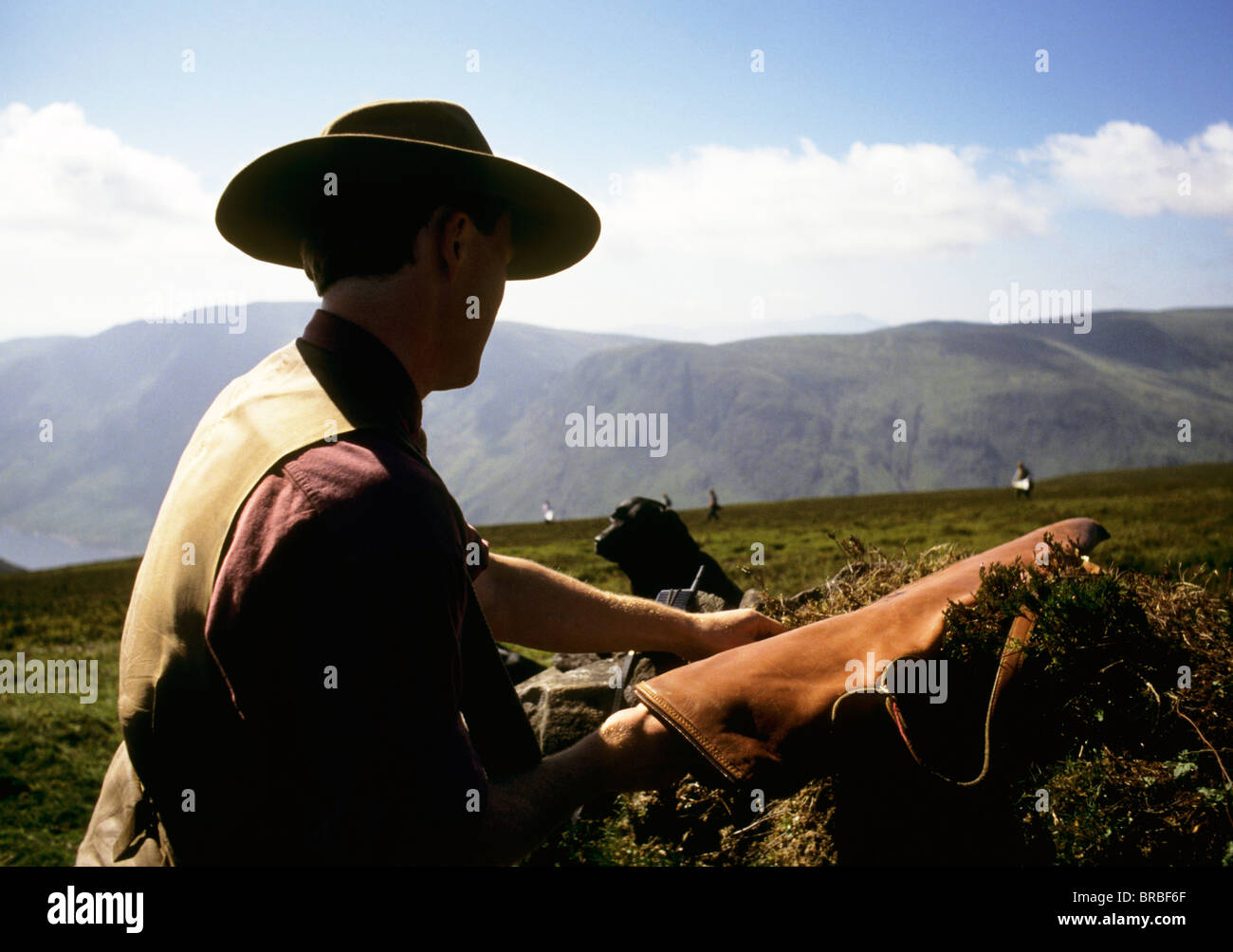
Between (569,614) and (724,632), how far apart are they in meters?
0.62

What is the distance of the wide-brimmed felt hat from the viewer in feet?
7.43

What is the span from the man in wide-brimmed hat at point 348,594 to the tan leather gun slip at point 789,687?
0.37 feet

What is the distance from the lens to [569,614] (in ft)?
10.6

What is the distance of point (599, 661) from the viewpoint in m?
6.49

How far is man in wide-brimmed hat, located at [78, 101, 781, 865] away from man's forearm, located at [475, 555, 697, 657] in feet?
2.42

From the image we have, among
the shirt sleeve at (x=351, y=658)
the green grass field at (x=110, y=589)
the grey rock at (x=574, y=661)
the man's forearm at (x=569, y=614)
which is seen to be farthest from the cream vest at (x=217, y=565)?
the grey rock at (x=574, y=661)

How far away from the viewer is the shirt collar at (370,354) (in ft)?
7.09

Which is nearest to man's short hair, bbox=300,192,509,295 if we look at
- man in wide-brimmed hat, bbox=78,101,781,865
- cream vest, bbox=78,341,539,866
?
man in wide-brimmed hat, bbox=78,101,781,865

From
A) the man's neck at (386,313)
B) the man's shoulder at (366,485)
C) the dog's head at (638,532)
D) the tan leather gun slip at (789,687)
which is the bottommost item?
the tan leather gun slip at (789,687)

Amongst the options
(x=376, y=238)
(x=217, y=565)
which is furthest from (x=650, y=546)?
(x=217, y=565)

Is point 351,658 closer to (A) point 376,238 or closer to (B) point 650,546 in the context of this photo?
(A) point 376,238

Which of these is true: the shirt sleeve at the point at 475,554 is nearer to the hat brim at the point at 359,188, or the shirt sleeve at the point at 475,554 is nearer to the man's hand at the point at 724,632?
the man's hand at the point at 724,632
